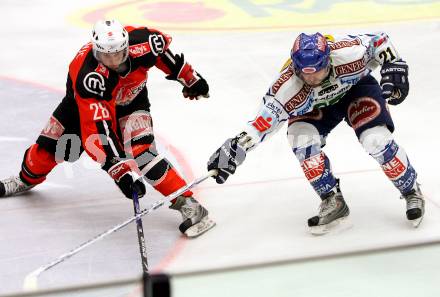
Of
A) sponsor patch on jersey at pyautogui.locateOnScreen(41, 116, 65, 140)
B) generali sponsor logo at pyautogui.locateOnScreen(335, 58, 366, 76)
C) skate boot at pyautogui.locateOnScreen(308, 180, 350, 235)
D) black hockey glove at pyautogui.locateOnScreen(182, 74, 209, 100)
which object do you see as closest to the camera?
generali sponsor logo at pyautogui.locateOnScreen(335, 58, 366, 76)

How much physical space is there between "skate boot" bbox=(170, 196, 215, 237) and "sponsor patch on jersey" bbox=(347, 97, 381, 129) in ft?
3.21

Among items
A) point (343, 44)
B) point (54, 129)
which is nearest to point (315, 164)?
point (343, 44)

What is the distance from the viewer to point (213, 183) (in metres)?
5.50

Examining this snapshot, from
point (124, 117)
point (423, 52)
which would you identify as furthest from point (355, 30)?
point (124, 117)

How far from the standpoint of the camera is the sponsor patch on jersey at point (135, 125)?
4898 mm

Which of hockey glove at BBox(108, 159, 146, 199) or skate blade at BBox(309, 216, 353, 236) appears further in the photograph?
skate blade at BBox(309, 216, 353, 236)

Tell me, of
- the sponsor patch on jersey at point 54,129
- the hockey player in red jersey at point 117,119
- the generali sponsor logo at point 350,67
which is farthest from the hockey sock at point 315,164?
the sponsor patch on jersey at point 54,129

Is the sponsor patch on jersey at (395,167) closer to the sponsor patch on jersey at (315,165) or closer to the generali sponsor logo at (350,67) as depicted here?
the sponsor patch on jersey at (315,165)

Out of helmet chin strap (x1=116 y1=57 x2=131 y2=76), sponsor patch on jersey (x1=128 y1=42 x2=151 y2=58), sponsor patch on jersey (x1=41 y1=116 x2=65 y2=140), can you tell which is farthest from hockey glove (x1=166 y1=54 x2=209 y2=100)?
sponsor patch on jersey (x1=41 y1=116 x2=65 y2=140)

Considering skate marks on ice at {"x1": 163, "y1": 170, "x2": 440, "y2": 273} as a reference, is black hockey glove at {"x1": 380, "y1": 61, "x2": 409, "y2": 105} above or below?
above

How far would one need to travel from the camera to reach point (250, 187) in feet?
17.9

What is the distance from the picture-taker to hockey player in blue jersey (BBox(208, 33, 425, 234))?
4516 mm

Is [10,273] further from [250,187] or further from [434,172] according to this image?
[434,172]

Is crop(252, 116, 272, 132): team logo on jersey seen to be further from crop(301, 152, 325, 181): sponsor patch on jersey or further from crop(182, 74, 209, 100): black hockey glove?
crop(182, 74, 209, 100): black hockey glove
